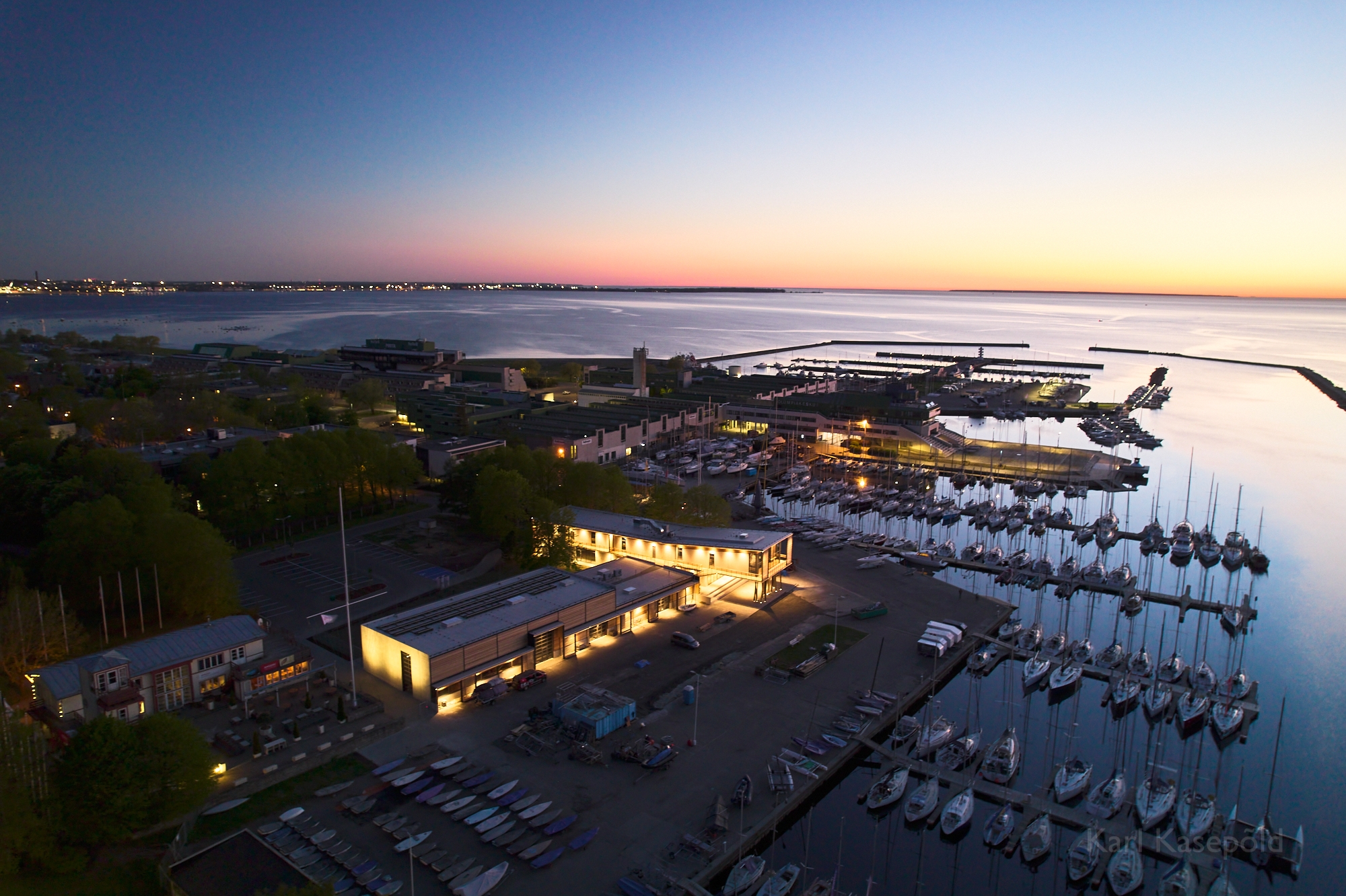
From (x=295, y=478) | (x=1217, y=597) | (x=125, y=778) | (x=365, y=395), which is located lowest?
(x=1217, y=597)

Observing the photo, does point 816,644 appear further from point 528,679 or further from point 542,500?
point 542,500

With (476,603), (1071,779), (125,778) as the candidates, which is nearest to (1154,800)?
(1071,779)

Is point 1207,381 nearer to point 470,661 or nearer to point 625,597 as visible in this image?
point 625,597

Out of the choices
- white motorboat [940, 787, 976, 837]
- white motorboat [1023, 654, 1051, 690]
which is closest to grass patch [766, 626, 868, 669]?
white motorboat [1023, 654, 1051, 690]

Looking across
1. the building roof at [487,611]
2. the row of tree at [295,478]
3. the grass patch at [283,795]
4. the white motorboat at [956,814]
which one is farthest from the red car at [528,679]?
the row of tree at [295,478]

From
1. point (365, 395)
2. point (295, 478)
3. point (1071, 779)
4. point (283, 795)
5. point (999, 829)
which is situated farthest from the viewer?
point (365, 395)

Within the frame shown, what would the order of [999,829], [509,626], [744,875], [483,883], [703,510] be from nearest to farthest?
1. [483,883]
2. [744,875]
3. [999,829]
4. [509,626]
5. [703,510]

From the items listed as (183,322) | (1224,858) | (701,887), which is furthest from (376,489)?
(183,322)

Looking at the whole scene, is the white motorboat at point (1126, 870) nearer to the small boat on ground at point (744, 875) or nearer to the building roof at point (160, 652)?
the small boat on ground at point (744, 875)
